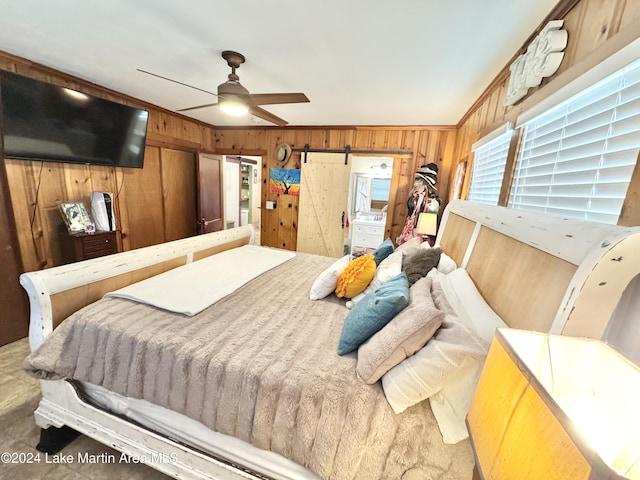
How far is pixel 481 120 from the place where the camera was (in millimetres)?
2359

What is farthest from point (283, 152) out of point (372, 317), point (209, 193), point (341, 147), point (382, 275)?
point (372, 317)

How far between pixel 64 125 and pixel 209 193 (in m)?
2.00

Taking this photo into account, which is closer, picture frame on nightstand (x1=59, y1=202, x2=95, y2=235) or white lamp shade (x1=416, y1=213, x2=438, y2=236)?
picture frame on nightstand (x1=59, y1=202, x2=95, y2=235)

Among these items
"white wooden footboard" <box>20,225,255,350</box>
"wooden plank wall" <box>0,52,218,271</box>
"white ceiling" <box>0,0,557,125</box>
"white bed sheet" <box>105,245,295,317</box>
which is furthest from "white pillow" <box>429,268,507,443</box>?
"wooden plank wall" <box>0,52,218,271</box>

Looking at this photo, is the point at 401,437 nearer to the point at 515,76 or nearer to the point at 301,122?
the point at 515,76

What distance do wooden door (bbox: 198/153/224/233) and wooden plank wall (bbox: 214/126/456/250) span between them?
397mm

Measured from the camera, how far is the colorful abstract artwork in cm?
431

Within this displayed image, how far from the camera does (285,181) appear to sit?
14.3 feet

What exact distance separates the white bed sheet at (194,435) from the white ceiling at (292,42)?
6.87 feet

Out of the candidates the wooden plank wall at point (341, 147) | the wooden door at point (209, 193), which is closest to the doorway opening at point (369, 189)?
the wooden plank wall at point (341, 147)

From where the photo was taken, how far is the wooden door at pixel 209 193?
4.11m

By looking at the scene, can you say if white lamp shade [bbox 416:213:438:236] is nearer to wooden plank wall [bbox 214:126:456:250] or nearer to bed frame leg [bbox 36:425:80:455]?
wooden plank wall [bbox 214:126:456:250]

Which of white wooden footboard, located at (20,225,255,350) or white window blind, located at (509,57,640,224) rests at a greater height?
white window blind, located at (509,57,640,224)

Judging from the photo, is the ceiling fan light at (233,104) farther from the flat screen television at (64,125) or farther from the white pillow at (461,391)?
the white pillow at (461,391)
